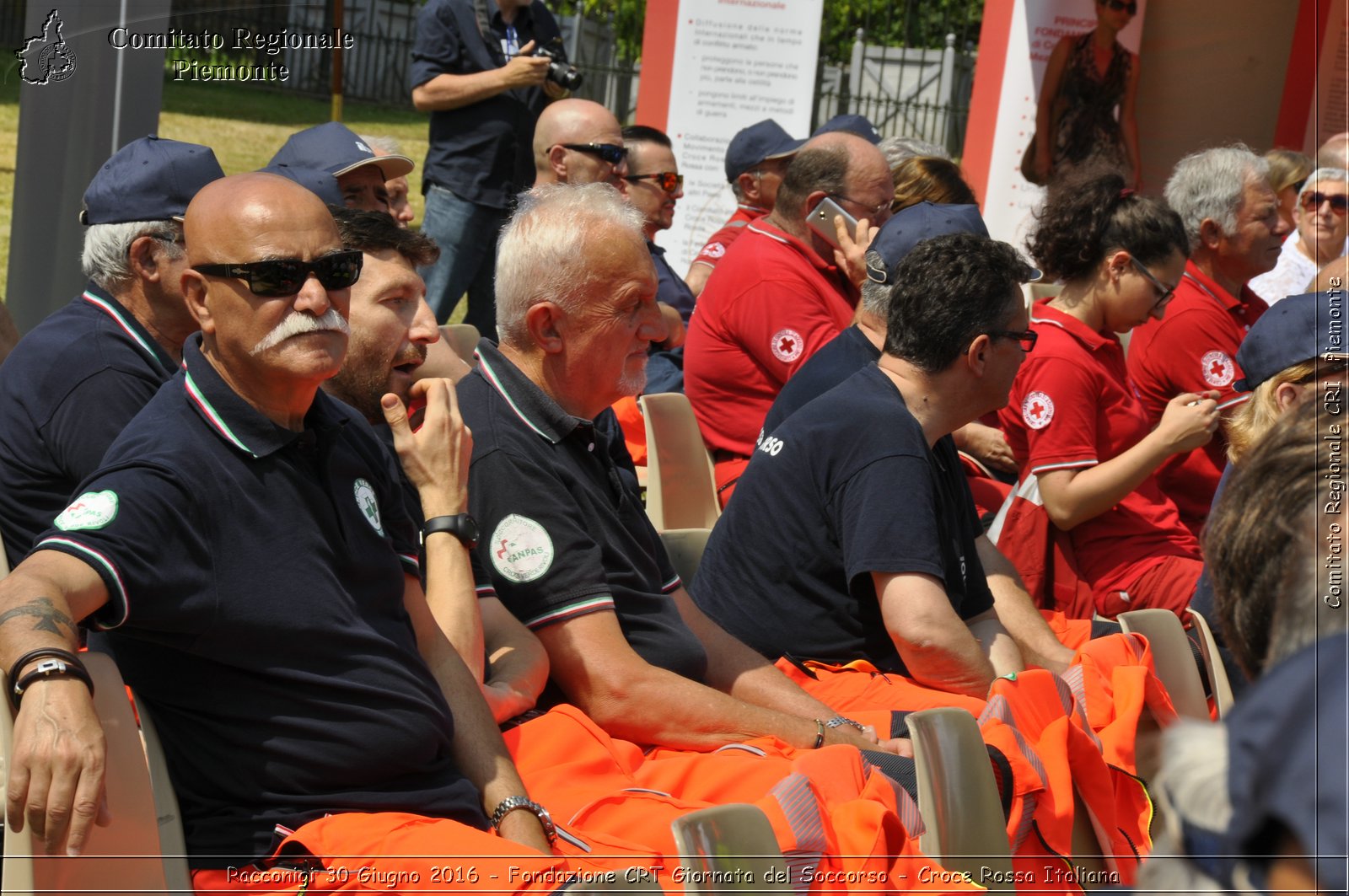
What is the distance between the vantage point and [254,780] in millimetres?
2047

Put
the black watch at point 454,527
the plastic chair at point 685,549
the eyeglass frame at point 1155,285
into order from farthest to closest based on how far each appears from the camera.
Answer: the eyeglass frame at point 1155,285 < the plastic chair at point 685,549 < the black watch at point 454,527

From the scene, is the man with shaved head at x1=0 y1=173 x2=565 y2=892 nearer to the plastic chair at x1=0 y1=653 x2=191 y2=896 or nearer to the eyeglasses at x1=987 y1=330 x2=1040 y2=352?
the plastic chair at x1=0 y1=653 x2=191 y2=896

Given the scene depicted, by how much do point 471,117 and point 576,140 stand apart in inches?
32.9

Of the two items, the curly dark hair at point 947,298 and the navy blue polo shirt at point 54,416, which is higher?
the curly dark hair at point 947,298

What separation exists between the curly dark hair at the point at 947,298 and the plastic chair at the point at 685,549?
28.6 inches

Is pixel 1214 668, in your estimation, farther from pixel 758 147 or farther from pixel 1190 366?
pixel 758 147

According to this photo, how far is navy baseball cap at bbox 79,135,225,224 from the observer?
3004 millimetres

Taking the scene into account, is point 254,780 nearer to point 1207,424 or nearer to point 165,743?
point 165,743

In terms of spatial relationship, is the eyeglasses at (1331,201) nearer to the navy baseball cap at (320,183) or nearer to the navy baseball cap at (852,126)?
the navy baseball cap at (852,126)

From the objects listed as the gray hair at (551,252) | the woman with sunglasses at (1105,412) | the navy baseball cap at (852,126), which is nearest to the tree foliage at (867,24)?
the navy baseball cap at (852,126)

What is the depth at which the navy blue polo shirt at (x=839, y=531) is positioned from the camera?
9.47 ft

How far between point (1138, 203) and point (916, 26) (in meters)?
12.5

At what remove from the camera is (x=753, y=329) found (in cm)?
457

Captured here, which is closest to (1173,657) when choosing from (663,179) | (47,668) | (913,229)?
(913,229)
